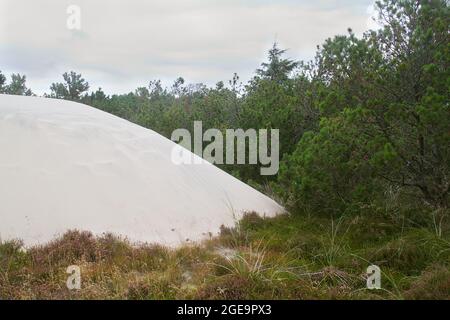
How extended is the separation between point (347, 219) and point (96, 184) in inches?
183

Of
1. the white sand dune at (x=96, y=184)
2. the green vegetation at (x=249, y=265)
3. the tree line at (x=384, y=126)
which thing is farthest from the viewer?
the tree line at (x=384, y=126)

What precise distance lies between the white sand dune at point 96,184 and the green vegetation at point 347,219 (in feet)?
1.93

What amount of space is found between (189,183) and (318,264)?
3.62m

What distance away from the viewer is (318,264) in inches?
268

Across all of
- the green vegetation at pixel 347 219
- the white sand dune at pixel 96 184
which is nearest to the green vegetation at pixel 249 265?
the green vegetation at pixel 347 219

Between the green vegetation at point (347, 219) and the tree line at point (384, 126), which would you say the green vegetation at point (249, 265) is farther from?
the tree line at point (384, 126)

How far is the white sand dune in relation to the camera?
761cm

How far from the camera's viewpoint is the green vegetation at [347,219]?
564 centimetres

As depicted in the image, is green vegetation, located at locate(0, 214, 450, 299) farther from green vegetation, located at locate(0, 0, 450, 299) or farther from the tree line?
the tree line

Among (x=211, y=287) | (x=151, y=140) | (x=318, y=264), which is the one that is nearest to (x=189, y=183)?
(x=151, y=140)

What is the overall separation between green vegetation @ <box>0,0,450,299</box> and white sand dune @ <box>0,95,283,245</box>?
0.59 m

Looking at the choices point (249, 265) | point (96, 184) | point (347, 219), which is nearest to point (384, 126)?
point (347, 219)
